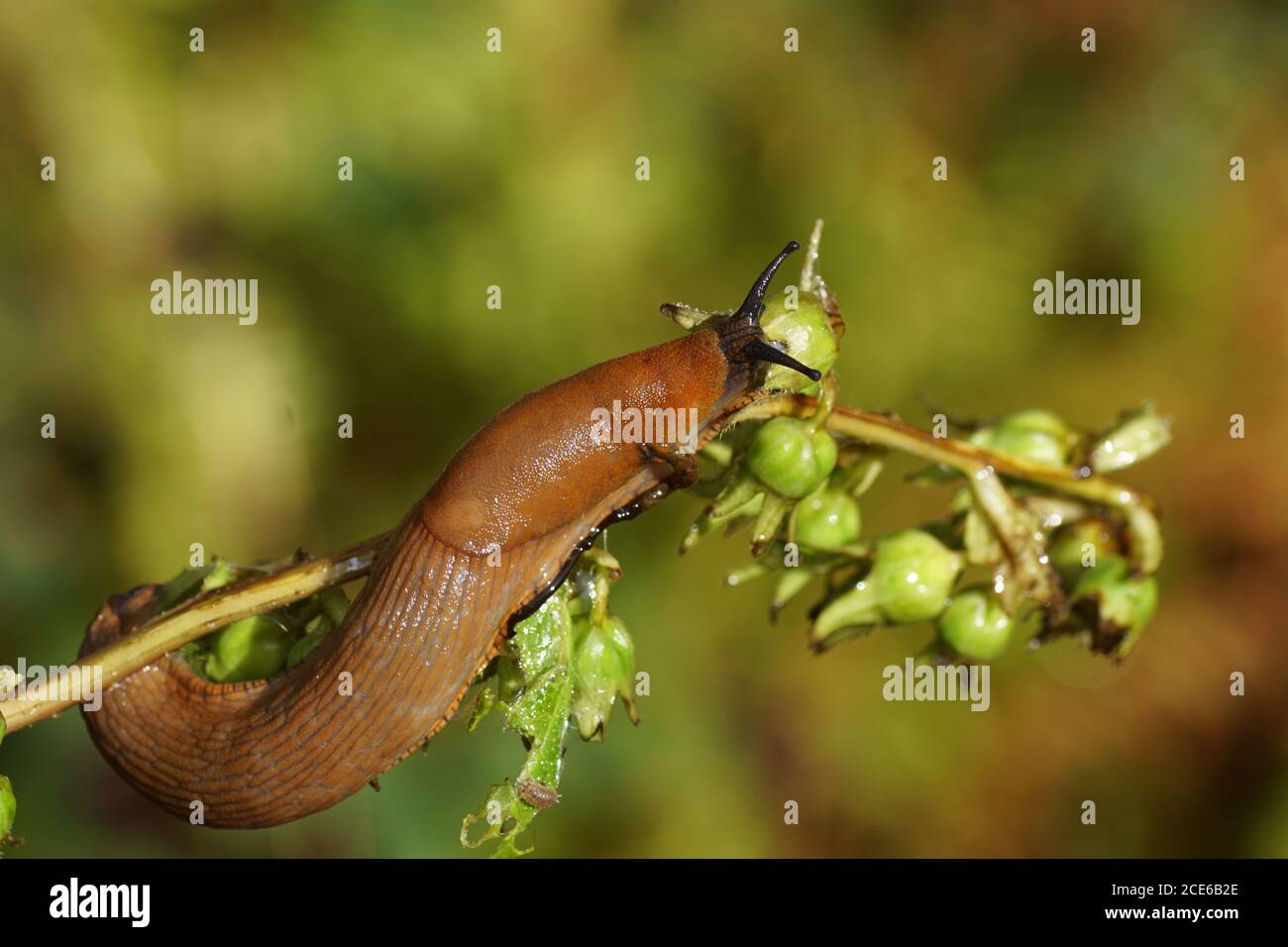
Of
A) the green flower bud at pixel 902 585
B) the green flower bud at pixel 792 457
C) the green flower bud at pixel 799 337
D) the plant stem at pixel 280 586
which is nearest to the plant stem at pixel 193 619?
the plant stem at pixel 280 586

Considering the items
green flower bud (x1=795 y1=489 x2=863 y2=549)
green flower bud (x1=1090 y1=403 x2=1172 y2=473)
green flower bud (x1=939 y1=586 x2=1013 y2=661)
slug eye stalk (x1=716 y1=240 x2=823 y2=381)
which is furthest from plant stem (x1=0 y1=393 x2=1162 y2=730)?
green flower bud (x1=1090 y1=403 x2=1172 y2=473)

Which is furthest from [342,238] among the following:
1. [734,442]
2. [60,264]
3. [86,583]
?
[734,442]

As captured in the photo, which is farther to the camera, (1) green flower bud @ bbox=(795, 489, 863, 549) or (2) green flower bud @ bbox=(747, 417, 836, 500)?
(1) green flower bud @ bbox=(795, 489, 863, 549)

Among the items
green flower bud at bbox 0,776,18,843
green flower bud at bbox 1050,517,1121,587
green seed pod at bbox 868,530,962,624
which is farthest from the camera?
green flower bud at bbox 1050,517,1121,587

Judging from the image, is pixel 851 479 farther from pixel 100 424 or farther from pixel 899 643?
pixel 100 424

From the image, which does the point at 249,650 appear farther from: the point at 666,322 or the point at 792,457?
the point at 666,322

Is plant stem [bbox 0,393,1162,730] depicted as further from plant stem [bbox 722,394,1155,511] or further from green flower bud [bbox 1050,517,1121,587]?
green flower bud [bbox 1050,517,1121,587]
